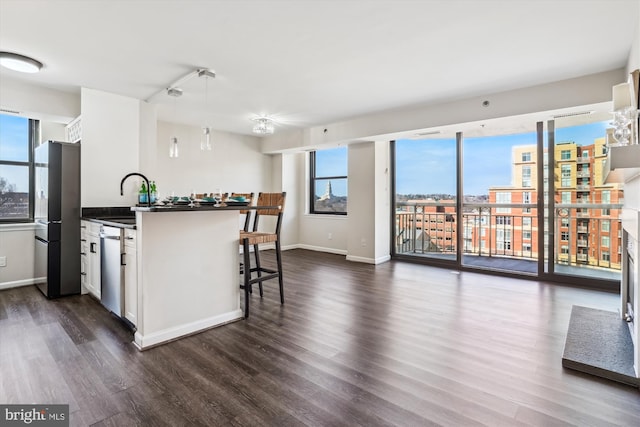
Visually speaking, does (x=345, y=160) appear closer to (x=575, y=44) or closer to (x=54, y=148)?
(x=575, y=44)

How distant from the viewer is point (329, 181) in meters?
7.10

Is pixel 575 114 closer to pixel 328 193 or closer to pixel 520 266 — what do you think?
pixel 520 266

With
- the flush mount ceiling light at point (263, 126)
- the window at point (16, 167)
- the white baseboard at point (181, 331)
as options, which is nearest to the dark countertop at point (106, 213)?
the window at point (16, 167)

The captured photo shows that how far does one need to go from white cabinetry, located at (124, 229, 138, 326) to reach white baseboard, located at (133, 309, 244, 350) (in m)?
0.22

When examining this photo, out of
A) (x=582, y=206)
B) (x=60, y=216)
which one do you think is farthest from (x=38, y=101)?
(x=582, y=206)

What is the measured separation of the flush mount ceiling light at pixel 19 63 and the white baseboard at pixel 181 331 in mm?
2945

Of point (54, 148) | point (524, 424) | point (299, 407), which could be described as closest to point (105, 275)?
point (54, 148)

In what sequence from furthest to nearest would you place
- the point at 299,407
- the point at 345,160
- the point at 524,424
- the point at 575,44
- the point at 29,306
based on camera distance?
the point at 345,160 → the point at 29,306 → the point at 575,44 → the point at 299,407 → the point at 524,424

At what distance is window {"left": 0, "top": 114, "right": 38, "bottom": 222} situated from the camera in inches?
165

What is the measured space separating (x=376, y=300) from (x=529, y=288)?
2.09 m

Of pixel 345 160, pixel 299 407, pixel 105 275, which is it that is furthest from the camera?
pixel 345 160

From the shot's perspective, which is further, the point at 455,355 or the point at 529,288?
the point at 529,288

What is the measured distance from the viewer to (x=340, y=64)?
3271 mm

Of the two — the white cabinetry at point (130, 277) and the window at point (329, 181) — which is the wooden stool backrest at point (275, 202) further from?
the window at point (329, 181)
